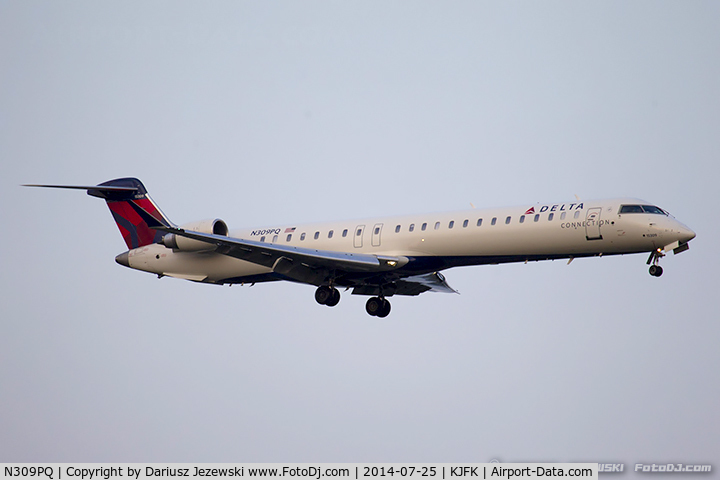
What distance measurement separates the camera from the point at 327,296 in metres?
27.2

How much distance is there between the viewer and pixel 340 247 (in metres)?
27.3

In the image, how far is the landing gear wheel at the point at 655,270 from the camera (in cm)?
2380

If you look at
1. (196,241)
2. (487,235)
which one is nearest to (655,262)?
(487,235)

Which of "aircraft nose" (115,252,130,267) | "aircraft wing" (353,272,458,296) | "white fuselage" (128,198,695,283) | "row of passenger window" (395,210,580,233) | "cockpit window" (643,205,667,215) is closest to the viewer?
"white fuselage" (128,198,695,283)

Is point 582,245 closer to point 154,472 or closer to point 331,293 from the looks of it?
point 331,293

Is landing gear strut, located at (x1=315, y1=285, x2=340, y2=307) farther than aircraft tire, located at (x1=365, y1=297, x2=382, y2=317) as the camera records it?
No

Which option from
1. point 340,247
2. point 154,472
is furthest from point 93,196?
point 154,472

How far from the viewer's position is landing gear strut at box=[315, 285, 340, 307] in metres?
27.2

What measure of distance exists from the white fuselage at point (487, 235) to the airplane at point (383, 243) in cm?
3

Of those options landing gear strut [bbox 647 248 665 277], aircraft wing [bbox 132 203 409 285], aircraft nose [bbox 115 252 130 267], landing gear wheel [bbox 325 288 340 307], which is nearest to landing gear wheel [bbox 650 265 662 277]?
landing gear strut [bbox 647 248 665 277]

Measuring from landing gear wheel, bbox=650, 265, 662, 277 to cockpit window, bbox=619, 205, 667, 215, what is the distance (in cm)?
133

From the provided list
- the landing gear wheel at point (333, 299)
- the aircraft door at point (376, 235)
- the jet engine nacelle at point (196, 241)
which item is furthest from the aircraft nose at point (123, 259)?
the aircraft door at point (376, 235)

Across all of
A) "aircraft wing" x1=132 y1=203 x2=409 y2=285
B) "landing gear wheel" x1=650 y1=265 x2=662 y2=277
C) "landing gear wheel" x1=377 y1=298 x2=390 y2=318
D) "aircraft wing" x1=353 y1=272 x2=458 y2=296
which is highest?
"aircraft wing" x1=353 y1=272 x2=458 y2=296

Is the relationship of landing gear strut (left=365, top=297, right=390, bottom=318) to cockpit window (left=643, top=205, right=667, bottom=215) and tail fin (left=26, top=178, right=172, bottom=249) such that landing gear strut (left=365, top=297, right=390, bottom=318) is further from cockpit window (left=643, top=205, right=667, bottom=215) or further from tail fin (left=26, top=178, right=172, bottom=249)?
cockpit window (left=643, top=205, right=667, bottom=215)
